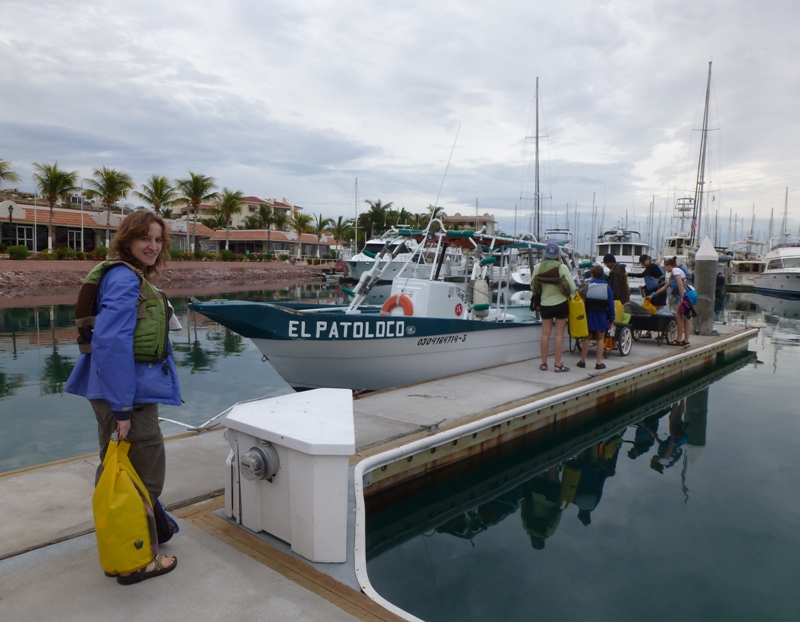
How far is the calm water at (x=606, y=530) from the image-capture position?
12.7 ft

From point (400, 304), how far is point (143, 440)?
5734 mm

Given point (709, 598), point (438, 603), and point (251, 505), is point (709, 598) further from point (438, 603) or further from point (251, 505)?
point (251, 505)

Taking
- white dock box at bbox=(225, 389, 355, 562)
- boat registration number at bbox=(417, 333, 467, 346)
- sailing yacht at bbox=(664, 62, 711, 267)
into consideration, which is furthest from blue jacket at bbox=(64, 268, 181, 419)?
sailing yacht at bbox=(664, 62, 711, 267)

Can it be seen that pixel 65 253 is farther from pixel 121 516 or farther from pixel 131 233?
pixel 121 516

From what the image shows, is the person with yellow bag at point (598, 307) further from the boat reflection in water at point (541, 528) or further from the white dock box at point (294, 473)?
the white dock box at point (294, 473)

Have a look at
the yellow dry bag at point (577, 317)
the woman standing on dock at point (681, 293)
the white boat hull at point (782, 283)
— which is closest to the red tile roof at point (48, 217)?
the woman standing on dock at point (681, 293)

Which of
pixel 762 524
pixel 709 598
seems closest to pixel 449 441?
pixel 709 598

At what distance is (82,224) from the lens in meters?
42.1

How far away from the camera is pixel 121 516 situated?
2.64m

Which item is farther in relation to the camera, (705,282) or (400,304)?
(705,282)

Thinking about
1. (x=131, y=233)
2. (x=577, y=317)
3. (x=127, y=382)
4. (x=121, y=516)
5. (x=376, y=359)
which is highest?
(x=131, y=233)

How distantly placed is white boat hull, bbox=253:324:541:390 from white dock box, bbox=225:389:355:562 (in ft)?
12.3

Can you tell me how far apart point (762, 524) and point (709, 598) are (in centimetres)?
158

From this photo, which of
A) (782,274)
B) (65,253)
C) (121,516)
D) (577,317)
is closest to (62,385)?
(121,516)
